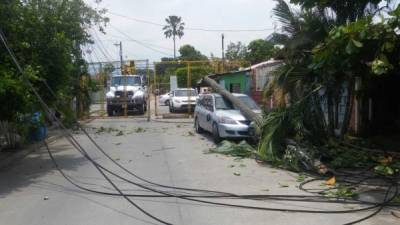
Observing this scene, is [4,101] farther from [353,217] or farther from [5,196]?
[353,217]


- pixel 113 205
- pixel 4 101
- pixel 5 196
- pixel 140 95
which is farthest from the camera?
pixel 140 95

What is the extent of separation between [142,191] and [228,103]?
8730 millimetres

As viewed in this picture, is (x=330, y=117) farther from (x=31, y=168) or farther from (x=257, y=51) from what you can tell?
Answer: (x=257, y=51)

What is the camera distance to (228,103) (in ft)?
56.7

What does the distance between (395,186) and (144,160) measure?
6.36m

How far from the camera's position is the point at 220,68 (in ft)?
104

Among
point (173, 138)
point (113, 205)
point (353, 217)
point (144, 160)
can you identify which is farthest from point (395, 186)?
point (173, 138)

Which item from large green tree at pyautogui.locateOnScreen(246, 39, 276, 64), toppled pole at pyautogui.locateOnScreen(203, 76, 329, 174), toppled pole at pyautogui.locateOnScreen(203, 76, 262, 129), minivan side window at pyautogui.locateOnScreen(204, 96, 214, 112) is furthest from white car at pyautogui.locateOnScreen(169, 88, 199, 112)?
large green tree at pyautogui.locateOnScreen(246, 39, 276, 64)

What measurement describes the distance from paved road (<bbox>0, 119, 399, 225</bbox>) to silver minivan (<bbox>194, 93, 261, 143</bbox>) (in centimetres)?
72

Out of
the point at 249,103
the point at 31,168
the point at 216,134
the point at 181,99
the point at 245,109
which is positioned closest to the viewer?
the point at 31,168

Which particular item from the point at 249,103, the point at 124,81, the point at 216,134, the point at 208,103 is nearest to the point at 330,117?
the point at 249,103

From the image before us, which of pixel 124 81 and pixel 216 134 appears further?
pixel 124 81

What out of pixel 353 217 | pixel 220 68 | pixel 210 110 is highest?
pixel 220 68

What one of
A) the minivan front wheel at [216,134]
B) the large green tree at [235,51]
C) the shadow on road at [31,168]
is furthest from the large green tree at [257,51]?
the shadow on road at [31,168]
